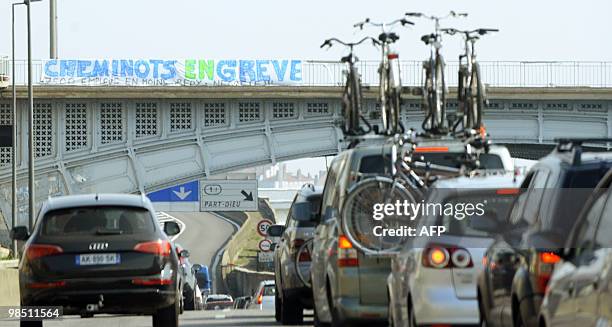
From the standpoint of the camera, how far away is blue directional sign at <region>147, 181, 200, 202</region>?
8019cm

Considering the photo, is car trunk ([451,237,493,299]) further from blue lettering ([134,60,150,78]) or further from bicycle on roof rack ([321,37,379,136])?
blue lettering ([134,60,150,78])

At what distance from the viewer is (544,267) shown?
10367 millimetres

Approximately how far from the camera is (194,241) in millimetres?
124000

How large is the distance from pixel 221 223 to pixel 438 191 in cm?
12930

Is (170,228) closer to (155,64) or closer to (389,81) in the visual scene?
(389,81)

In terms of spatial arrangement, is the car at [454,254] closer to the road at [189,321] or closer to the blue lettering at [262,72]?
the road at [189,321]

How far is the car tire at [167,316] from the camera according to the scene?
18.2 metres

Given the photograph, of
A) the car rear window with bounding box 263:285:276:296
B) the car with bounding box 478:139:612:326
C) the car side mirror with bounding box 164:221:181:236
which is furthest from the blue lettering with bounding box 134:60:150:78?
the car with bounding box 478:139:612:326

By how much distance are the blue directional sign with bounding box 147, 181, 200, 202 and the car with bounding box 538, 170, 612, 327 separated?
7028 centimetres

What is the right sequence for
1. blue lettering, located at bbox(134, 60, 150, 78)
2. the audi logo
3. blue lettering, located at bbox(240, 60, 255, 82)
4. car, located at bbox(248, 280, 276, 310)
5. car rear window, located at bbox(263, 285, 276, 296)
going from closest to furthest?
the audi logo → car, located at bbox(248, 280, 276, 310) → car rear window, located at bbox(263, 285, 276, 296) → blue lettering, located at bbox(134, 60, 150, 78) → blue lettering, located at bbox(240, 60, 255, 82)

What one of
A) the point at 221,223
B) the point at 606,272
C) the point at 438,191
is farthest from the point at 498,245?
the point at 221,223

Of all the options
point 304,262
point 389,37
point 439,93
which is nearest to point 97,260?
point 304,262

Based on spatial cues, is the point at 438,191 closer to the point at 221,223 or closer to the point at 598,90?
the point at 598,90

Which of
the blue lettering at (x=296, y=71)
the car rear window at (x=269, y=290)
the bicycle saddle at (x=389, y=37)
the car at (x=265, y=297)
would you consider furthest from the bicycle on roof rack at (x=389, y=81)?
the blue lettering at (x=296, y=71)
